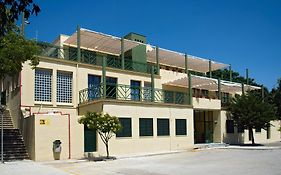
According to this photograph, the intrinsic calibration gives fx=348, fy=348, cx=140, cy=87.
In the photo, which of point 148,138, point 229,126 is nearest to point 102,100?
point 148,138

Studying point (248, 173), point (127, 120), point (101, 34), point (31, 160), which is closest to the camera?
point (248, 173)

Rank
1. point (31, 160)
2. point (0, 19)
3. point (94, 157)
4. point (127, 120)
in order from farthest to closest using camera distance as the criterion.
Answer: point (127, 120) < point (94, 157) < point (31, 160) < point (0, 19)

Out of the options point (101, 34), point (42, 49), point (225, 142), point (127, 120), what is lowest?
point (225, 142)

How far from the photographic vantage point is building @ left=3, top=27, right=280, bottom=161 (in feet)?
72.1

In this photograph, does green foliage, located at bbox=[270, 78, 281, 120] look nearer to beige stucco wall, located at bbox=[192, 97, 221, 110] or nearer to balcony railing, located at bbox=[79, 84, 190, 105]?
beige stucco wall, located at bbox=[192, 97, 221, 110]

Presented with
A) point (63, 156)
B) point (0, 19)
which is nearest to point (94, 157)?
point (63, 156)

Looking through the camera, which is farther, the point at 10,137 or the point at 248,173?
the point at 10,137

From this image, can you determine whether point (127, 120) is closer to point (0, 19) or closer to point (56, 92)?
point (56, 92)

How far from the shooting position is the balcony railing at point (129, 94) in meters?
26.0

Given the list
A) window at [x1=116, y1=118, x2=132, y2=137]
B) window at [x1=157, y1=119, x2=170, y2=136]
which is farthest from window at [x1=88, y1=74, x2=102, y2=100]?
window at [x1=157, y1=119, x2=170, y2=136]

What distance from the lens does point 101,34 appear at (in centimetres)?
2939

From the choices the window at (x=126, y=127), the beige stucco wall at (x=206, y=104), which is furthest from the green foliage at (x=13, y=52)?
the beige stucco wall at (x=206, y=104)

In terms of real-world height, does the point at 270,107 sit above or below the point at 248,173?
above

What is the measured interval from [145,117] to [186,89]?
11.7 m
